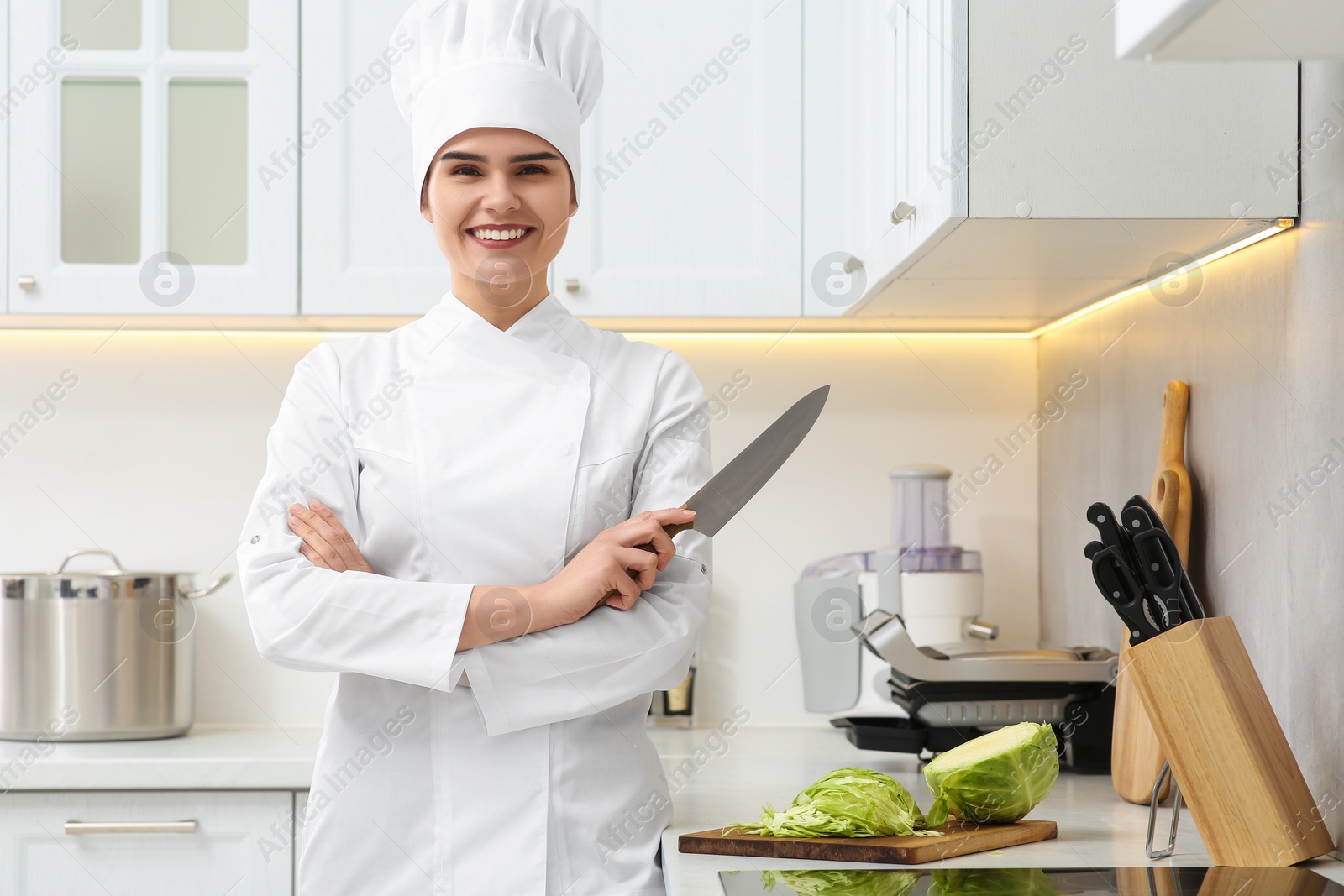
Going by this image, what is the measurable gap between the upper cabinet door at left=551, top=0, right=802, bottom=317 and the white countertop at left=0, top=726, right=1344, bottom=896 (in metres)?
0.60

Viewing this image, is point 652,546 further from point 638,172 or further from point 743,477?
point 638,172

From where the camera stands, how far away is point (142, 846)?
1.46 m

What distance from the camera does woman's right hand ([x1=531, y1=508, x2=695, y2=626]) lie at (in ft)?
3.35

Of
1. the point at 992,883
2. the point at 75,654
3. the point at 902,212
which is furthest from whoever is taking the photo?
the point at 75,654

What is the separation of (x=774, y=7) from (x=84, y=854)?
4.56 feet

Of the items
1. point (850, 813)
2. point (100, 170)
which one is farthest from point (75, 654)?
point (850, 813)

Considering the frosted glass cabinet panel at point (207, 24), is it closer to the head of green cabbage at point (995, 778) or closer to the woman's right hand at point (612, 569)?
the woman's right hand at point (612, 569)

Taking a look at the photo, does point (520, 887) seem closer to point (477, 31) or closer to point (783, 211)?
point (477, 31)

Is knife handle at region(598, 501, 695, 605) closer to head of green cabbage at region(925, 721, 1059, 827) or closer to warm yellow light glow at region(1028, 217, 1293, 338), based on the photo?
head of green cabbage at region(925, 721, 1059, 827)

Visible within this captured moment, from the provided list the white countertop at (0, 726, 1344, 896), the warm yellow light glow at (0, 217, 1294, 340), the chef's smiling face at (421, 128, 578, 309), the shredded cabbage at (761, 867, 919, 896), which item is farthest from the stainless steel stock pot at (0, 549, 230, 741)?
the shredded cabbage at (761, 867, 919, 896)

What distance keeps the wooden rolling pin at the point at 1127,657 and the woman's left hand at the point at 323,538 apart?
0.77m

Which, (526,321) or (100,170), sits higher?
(100,170)

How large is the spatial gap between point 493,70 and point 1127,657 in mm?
870

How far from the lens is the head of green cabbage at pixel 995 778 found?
1020 mm
